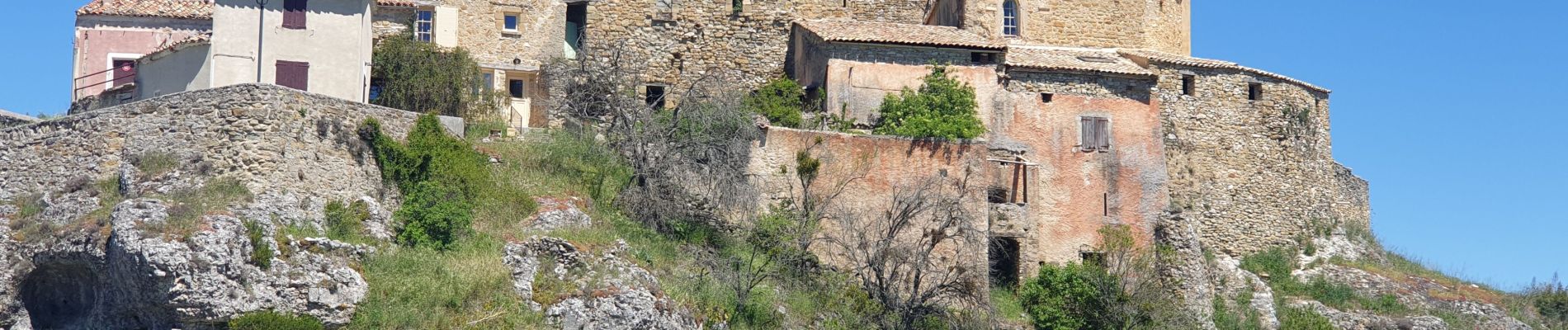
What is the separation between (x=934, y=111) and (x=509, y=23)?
10.5 meters

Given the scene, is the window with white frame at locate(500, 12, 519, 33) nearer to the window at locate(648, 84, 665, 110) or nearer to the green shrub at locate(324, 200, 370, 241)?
the window at locate(648, 84, 665, 110)

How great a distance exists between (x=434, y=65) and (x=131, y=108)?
825 centimetres

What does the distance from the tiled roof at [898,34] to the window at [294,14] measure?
1154cm

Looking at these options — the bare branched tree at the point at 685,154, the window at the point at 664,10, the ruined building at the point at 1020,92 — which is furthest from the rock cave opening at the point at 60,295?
the window at the point at 664,10

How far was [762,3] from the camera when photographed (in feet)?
164

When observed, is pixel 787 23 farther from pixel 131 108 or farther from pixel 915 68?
pixel 131 108

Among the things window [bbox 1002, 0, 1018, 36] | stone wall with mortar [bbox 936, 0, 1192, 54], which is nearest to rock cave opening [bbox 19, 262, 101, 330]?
stone wall with mortar [bbox 936, 0, 1192, 54]

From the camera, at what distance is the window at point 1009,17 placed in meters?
50.5

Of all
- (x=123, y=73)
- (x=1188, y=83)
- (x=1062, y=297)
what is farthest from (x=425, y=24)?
(x=1188, y=83)

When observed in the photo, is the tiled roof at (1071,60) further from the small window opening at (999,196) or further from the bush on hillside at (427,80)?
the bush on hillside at (427,80)

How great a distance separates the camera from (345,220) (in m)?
38.2

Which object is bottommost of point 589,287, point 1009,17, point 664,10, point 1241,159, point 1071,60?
point 589,287

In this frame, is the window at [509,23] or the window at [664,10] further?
the window at [664,10]

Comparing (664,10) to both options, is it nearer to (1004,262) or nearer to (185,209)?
(1004,262)
